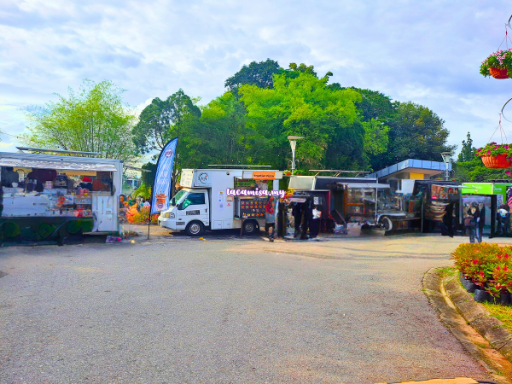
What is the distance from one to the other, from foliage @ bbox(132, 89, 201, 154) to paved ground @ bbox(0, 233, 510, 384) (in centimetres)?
1623

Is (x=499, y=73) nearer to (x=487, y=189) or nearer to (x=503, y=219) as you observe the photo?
(x=503, y=219)

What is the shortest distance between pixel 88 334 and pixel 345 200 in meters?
15.7

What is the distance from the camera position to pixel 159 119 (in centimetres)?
2706

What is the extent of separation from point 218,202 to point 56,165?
652 centimetres

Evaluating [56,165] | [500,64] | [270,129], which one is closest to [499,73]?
[500,64]

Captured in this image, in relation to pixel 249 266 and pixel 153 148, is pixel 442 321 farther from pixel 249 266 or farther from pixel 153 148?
pixel 153 148

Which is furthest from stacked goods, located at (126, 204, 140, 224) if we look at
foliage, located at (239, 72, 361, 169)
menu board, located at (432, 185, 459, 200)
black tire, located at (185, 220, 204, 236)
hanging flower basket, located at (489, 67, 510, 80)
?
hanging flower basket, located at (489, 67, 510, 80)

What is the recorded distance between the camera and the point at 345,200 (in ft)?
65.3

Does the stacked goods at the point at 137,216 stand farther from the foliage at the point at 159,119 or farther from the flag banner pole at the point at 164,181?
the flag banner pole at the point at 164,181

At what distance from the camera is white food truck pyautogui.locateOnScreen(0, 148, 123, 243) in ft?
46.3

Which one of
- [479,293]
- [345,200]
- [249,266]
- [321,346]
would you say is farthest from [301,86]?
[321,346]

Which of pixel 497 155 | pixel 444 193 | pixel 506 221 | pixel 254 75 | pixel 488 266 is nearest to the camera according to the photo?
pixel 497 155

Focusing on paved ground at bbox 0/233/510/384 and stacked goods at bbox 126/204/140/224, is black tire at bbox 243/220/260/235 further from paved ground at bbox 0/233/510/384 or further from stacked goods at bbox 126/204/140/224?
paved ground at bbox 0/233/510/384

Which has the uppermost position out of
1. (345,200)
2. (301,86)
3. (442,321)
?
(301,86)
